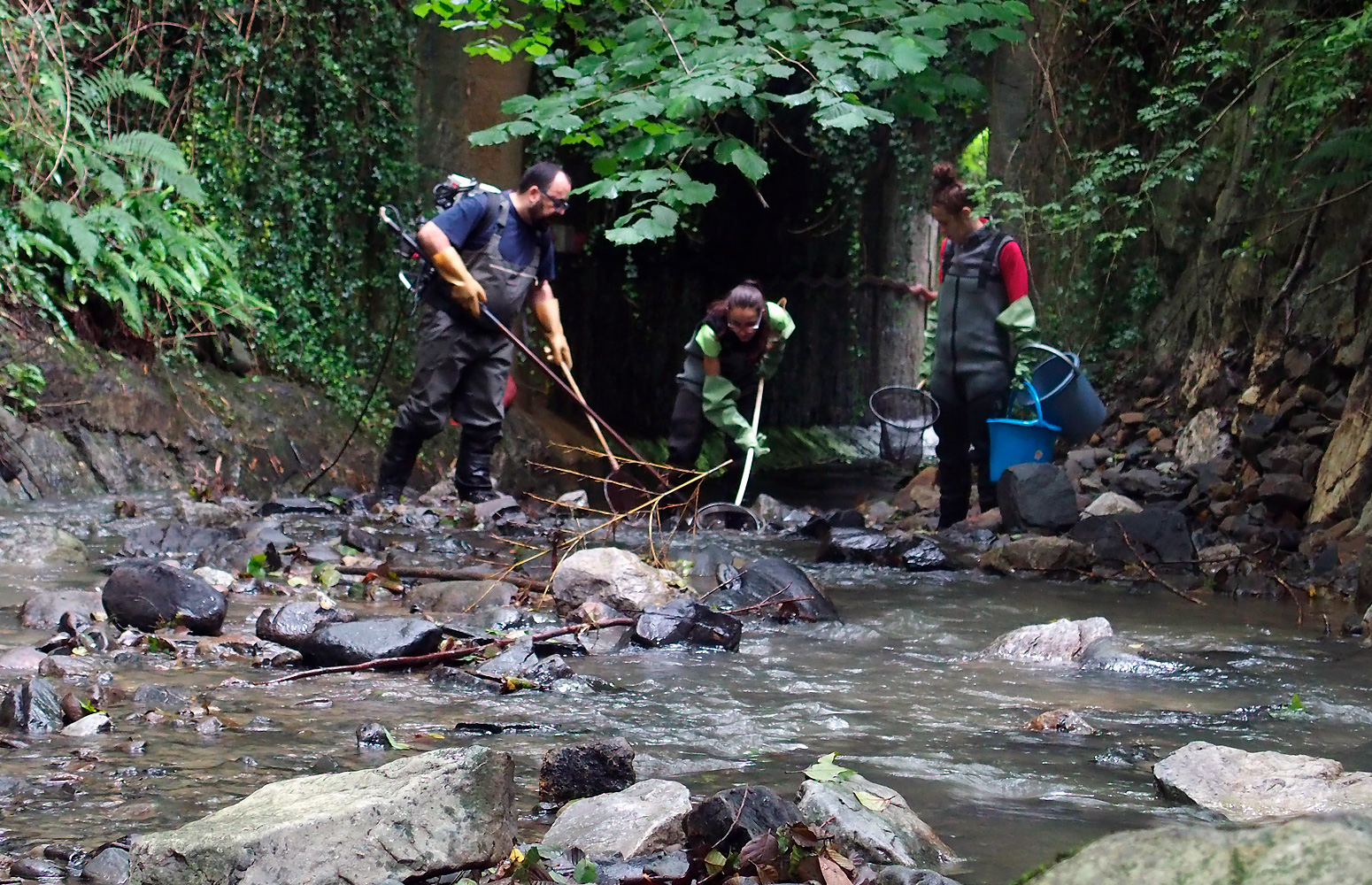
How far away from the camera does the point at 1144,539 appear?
629cm

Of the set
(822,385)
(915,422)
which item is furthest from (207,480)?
(822,385)

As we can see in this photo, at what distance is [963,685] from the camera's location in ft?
11.5

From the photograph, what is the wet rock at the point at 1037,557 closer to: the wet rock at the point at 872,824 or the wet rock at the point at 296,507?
the wet rock at the point at 296,507

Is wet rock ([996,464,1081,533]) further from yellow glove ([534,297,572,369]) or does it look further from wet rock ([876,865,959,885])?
wet rock ([876,865,959,885])

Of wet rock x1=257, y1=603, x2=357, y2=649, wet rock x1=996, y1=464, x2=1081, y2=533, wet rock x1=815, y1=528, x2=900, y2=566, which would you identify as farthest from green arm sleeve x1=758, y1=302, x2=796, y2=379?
wet rock x1=257, y1=603, x2=357, y2=649

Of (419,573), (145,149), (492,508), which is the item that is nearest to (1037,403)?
(492,508)

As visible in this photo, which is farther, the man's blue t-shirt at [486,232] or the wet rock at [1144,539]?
the man's blue t-shirt at [486,232]

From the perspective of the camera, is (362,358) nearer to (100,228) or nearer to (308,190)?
(308,190)

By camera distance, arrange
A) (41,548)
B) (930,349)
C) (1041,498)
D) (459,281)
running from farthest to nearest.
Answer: (930,349) < (1041,498) < (459,281) < (41,548)

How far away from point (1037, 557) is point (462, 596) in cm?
290

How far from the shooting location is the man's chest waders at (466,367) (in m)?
7.16

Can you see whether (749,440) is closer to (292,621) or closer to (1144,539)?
(1144,539)

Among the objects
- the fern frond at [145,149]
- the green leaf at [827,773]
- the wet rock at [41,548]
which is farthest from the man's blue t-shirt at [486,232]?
the green leaf at [827,773]

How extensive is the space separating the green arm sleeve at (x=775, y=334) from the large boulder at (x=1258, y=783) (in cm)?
572
